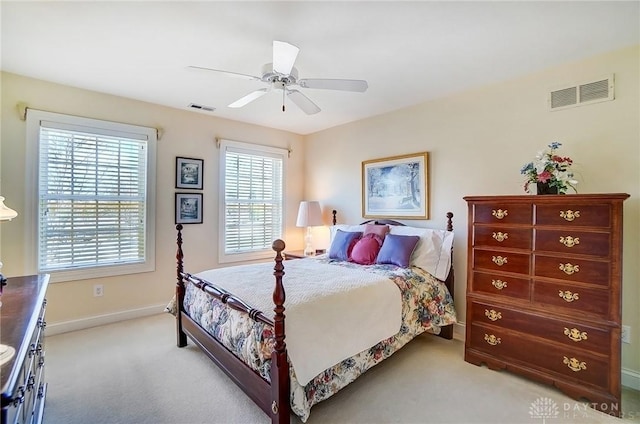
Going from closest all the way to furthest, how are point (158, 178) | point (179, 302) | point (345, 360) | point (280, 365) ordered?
1. point (280, 365)
2. point (345, 360)
3. point (179, 302)
4. point (158, 178)

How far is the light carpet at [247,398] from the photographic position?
1891 millimetres

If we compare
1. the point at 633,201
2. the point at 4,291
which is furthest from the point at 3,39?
the point at 633,201

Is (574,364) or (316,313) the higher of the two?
(316,313)

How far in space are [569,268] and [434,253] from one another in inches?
42.4

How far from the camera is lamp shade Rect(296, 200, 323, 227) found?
4.34 metres

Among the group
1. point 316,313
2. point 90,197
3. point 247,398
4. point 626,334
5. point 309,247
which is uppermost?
point 90,197

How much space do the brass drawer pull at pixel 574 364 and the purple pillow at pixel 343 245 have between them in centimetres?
196

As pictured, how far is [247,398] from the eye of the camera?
2086 millimetres

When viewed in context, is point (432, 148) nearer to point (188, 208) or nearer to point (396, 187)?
point (396, 187)

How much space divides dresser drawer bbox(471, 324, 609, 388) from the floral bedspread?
1.40ft

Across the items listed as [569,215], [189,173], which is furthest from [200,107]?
[569,215]

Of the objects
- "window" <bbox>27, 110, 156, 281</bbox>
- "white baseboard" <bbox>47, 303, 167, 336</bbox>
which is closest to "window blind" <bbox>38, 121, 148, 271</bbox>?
"window" <bbox>27, 110, 156, 281</bbox>

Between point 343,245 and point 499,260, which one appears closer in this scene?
point 499,260

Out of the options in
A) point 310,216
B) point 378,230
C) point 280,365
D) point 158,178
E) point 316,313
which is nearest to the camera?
point 280,365
